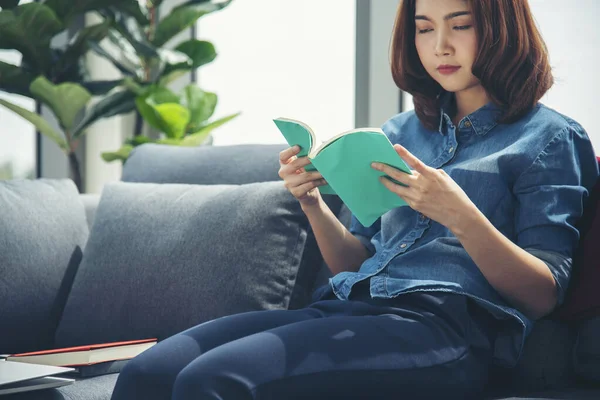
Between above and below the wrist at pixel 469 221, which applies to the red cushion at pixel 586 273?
below

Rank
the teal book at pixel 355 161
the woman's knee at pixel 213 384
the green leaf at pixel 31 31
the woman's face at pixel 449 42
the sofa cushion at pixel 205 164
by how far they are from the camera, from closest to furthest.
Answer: the woman's knee at pixel 213 384
the teal book at pixel 355 161
the woman's face at pixel 449 42
the sofa cushion at pixel 205 164
the green leaf at pixel 31 31

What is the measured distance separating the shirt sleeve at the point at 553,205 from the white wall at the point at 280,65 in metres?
1.55

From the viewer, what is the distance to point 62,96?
2.76 meters

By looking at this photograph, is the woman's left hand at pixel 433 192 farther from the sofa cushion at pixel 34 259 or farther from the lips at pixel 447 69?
the sofa cushion at pixel 34 259

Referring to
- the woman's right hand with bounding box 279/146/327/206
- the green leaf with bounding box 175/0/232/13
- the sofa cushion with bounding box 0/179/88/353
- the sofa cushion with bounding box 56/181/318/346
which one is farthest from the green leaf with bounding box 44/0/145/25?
the woman's right hand with bounding box 279/146/327/206

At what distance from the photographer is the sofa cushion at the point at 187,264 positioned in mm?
1579

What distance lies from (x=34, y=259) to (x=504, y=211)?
43.3 inches

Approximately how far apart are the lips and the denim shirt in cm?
9

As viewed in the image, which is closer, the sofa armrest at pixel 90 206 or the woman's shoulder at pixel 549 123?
the woman's shoulder at pixel 549 123

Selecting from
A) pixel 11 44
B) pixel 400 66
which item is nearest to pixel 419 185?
pixel 400 66

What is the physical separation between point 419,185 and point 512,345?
12.0 inches

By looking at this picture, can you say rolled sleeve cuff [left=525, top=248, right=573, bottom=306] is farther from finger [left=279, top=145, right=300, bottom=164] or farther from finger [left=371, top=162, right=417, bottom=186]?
finger [left=279, top=145, right=300, bottom=164]

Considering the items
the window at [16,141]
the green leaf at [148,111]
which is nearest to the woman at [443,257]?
the green leaf at [148,111]

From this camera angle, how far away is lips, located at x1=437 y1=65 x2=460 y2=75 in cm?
137
